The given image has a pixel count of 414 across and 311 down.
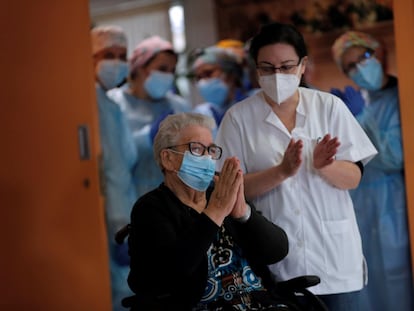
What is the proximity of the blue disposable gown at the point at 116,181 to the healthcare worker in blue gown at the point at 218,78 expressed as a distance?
1.47ft

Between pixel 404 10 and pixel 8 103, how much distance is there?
197 centimetres

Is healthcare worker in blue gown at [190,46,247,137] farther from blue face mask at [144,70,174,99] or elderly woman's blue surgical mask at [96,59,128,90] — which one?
elderly woman's blue surgical mask at [96,59,128,90]

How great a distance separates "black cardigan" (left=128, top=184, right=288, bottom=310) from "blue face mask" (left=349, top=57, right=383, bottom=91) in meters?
0.75

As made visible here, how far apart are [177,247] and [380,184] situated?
100 centimetres

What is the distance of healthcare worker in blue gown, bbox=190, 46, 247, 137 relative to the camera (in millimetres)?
3541

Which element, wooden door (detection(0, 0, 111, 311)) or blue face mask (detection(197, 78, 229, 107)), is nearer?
wooden door (detection(0, 0, 111, 311))

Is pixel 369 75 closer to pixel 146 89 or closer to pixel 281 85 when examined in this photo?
pixel 281 85

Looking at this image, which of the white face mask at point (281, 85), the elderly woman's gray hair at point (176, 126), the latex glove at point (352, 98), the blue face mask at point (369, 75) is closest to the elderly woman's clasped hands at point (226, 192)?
the elderly woman's gray hair at point (176, 126)

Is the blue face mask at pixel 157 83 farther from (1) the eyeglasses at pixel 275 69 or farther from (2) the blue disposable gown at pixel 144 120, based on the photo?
(1) the eyeglasses at pixel 275 69

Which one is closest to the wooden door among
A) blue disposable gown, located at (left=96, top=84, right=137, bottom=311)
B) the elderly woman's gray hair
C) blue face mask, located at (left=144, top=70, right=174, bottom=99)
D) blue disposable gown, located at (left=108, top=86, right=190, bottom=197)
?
blue disposable gown, located at (left=96, top=84, right=137, bottom=311)

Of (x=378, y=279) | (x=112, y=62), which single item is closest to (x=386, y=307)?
(x=378, y=279)

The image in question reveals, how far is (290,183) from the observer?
8.06ft

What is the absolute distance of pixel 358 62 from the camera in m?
2.72

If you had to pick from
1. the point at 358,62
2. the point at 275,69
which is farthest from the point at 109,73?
the point at 358,62
